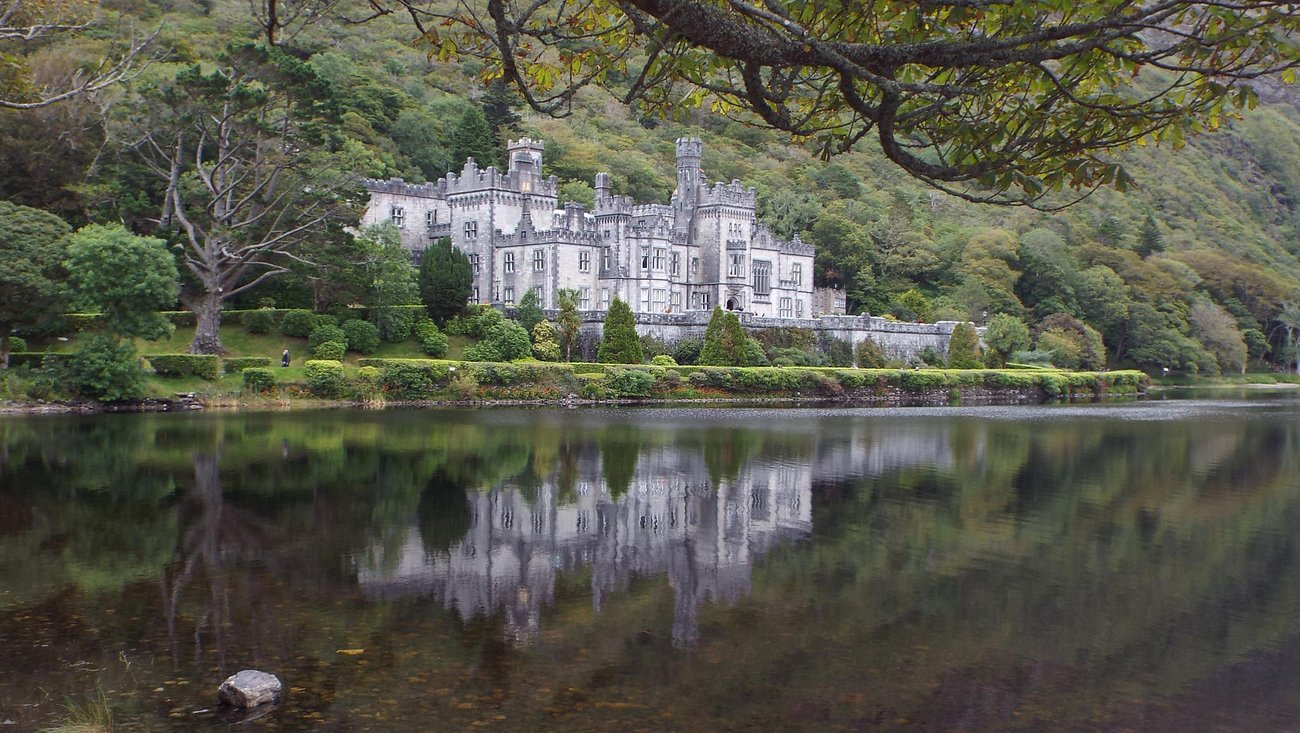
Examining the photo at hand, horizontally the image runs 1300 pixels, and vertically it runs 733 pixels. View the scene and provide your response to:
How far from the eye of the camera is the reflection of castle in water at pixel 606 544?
1425 cm

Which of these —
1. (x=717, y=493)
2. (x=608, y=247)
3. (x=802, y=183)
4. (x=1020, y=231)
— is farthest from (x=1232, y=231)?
(x=717, y=493)

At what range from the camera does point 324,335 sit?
2122 inches

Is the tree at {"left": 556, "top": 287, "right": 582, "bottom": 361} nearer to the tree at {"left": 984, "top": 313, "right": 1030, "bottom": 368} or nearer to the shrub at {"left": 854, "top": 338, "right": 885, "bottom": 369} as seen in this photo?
the shrub at {"left": 854, "top": 338, "right": 885, "bottom": 369}

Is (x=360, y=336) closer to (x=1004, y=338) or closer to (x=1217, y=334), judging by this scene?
(x=1004, y=338)

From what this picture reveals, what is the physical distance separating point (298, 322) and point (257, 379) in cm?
874

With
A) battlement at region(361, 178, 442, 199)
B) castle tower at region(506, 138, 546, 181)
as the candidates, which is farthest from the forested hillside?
castle tower at region(506, 138, 546, 181)

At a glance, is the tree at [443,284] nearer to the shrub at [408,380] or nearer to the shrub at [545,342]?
the shrub at [545,342]

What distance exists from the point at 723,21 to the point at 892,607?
961 cm

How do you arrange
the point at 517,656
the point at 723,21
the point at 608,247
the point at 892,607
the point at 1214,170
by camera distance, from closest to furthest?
the point at 723,21 < the point at 517,656 < the point at 892,607 < the point at 608,247 < the point at 1214,170

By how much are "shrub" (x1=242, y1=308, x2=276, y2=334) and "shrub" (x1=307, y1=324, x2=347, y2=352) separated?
9.17ft

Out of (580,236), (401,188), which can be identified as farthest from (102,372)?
(580,236)

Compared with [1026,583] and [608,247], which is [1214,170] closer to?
[608,247]

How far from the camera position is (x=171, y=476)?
23.5 m

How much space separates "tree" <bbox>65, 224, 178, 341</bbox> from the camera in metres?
41.8
